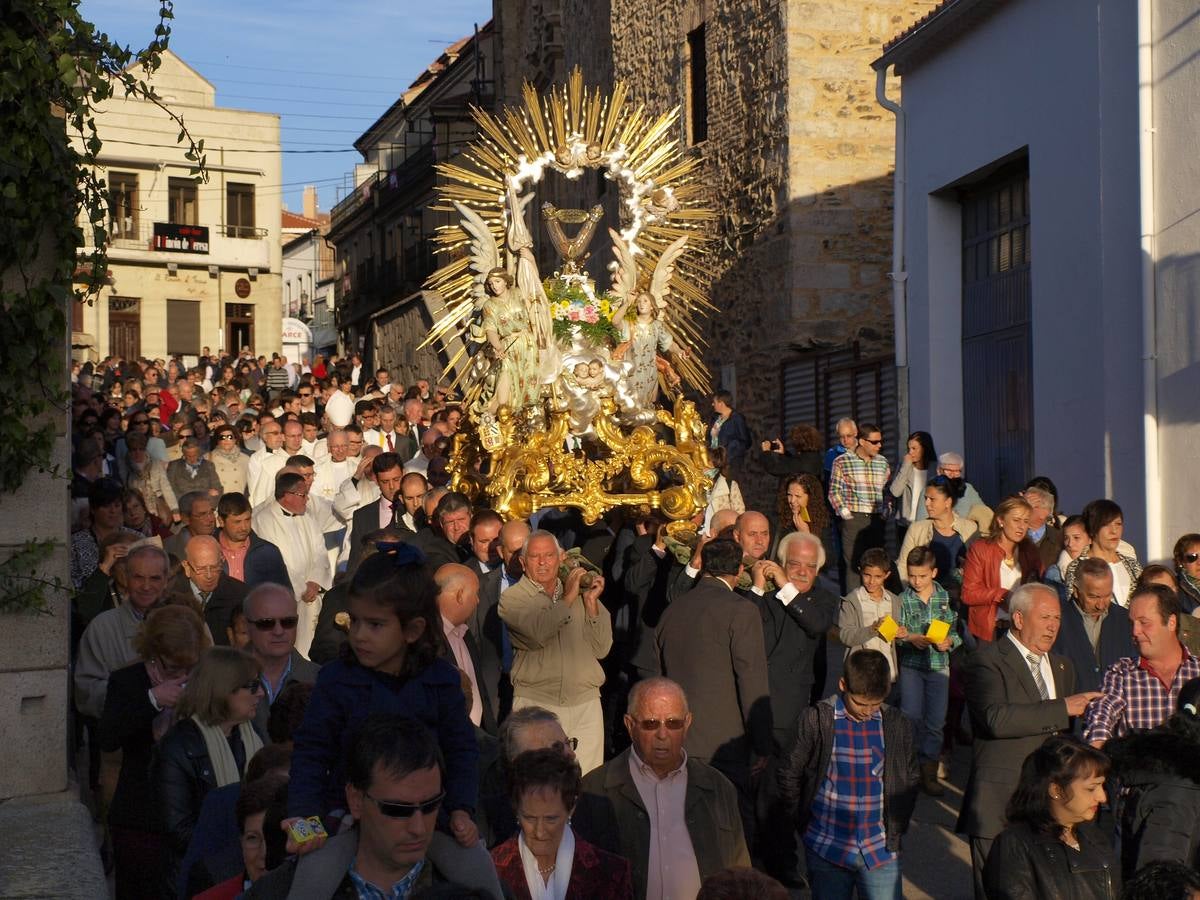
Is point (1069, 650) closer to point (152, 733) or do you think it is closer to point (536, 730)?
point (536, 730)

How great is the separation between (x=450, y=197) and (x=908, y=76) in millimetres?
6666

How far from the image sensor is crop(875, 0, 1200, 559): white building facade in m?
11.6

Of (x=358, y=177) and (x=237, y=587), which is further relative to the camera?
(x=358, y=177)

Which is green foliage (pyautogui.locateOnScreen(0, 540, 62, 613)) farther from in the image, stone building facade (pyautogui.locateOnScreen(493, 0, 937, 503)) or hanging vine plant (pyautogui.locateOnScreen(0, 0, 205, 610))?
stone building facade (pyautogui.locateOnScreen(493, 0, 937, 503))

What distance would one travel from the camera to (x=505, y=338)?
434 inches

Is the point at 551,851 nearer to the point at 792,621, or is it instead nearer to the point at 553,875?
the point at 553,875

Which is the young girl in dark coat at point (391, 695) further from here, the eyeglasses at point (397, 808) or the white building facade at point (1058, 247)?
the white building facade at point (1058, 247)

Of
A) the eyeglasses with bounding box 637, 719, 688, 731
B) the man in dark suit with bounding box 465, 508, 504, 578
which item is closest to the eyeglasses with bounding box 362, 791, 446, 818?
the eyeglasses with bounding box 637, 719, 688, 731

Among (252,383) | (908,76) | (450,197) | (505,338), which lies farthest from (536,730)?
(252,383)

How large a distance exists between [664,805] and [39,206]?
322cm

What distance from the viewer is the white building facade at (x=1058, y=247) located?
11617mm

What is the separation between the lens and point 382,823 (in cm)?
361

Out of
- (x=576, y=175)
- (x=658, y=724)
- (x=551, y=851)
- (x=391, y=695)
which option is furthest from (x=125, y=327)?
(x=391, y=695)

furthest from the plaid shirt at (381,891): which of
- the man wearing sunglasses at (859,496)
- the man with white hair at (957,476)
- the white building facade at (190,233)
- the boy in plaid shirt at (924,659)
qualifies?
the white building facade at (190,233)
